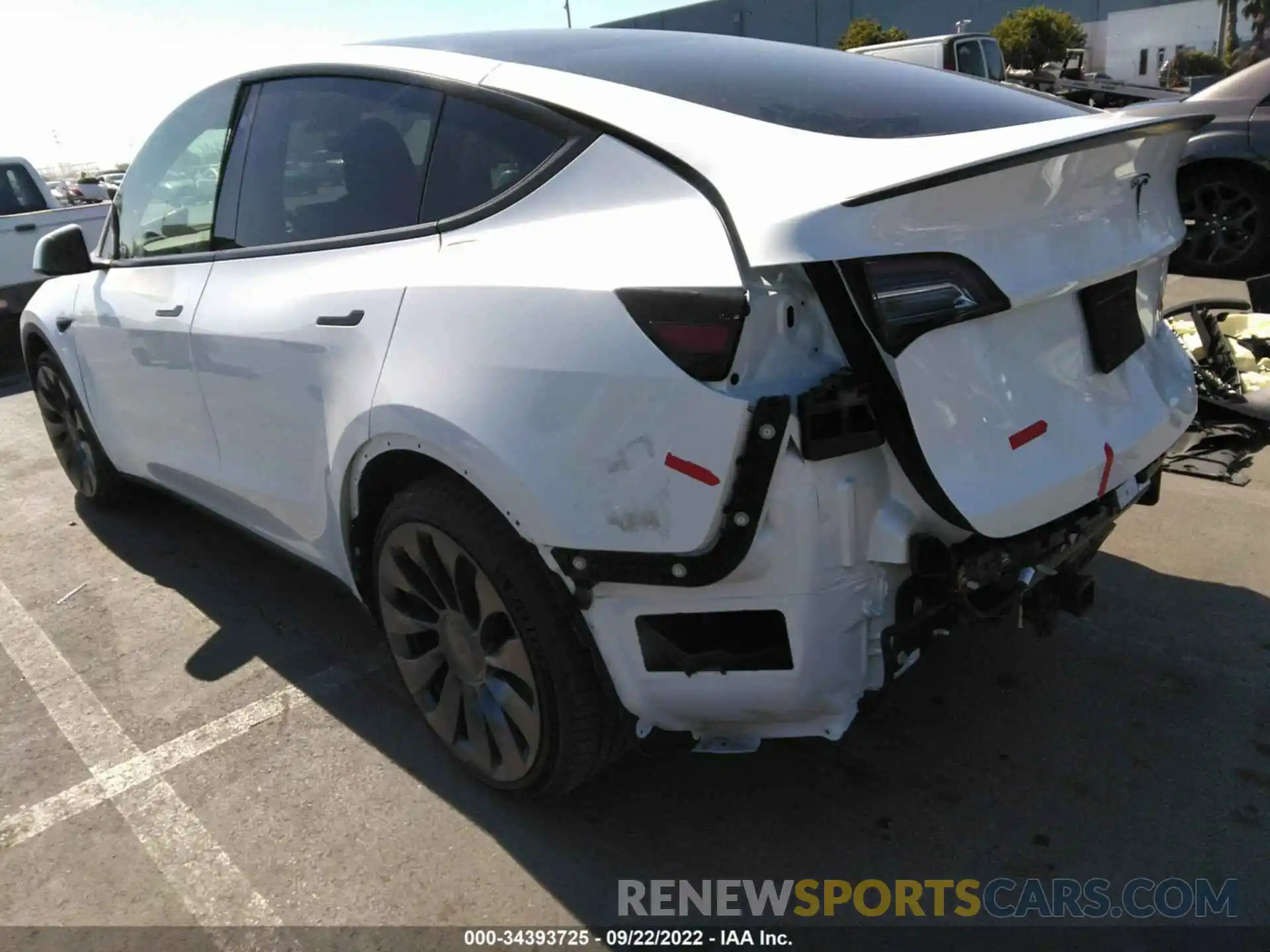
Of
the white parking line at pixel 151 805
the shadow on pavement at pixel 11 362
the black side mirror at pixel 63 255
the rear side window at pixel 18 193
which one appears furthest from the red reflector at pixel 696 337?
the rear side window at pixel 18 193

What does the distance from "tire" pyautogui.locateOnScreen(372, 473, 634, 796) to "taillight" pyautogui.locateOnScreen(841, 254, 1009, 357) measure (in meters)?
0.87

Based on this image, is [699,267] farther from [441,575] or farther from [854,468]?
[441,575]

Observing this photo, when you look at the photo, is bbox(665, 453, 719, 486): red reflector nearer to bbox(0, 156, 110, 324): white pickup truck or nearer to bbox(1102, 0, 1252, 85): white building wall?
bbox(0, 156, 110, 324): white pickup truck

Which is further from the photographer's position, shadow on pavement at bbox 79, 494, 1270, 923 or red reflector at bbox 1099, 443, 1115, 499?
shadow on pavement at bbox 79, 494, 1270, 923

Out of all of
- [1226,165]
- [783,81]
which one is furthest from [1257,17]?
[783,81]

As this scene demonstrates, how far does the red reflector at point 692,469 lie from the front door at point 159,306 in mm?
1959

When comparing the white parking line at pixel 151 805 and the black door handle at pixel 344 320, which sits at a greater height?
the black door handle at pixel 344 320

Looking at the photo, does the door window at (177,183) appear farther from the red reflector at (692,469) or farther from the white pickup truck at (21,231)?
the white pickup truck at (21,231)

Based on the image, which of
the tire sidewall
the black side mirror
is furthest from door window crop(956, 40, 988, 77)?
the tire sidewall

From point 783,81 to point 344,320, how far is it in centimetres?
122

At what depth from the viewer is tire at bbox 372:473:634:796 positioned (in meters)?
2.18

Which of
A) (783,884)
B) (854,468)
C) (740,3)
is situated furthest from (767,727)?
(740,3)

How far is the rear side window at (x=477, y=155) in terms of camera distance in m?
2.25

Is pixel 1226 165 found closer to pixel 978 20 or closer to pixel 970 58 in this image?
pixel 970 58
